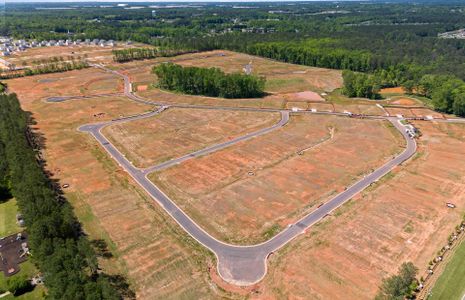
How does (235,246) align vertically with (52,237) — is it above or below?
below

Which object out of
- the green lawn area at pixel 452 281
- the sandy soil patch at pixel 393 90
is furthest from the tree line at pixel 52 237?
the sandy soil patch at pixel 393 90

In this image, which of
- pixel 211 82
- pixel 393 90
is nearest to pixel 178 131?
pixel 211 82

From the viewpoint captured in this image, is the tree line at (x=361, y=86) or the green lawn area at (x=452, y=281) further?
the tree line at (x=361, y=86)

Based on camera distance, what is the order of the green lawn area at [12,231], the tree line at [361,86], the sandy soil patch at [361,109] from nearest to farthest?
1. the green lawn area at [12,231]
2. the sandy soil patch at [361,109]
3. the tree line at [361,86]

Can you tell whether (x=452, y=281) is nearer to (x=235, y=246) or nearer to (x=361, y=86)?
(x=235, y=246)

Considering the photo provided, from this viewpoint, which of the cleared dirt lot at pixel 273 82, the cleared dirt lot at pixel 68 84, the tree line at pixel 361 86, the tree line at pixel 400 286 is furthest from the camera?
the cleared dirt lot at pixel 68 84

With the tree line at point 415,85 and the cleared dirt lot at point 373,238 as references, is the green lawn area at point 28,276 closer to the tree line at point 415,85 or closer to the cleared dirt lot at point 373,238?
the cleared dirt lot at point 373,238
